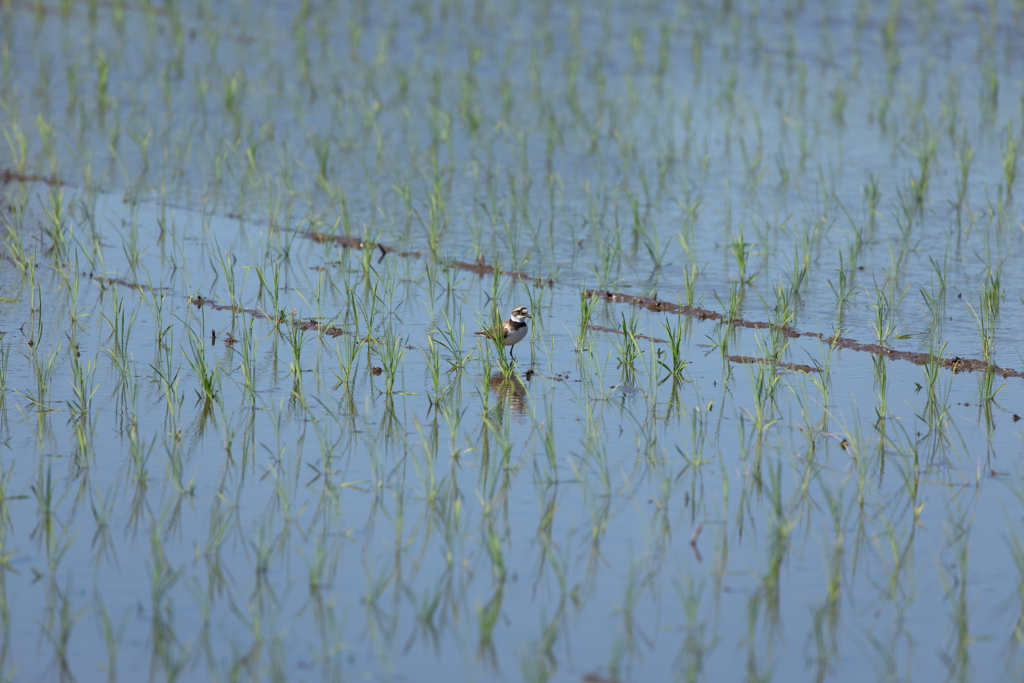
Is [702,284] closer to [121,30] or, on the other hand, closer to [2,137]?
[2,137]

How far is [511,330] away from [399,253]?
230 centimetres

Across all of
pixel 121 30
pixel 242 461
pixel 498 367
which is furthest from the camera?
pixel 121 30

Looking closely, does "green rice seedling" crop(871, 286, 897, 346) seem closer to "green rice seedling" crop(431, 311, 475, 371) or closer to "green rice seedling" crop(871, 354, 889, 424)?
"green rice seedling" crop(871, 354, 889, 424)

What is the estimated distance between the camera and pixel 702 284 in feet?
24.2

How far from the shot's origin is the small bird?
5.73m

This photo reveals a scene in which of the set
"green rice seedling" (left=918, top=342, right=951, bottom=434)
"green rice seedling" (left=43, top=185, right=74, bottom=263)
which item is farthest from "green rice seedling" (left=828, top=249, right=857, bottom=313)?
"green rice seedling" (left=43, top=185, right=74, bottom=263)

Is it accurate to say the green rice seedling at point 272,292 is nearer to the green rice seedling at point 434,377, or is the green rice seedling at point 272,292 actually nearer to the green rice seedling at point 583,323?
the green rice seedling at point 434,377

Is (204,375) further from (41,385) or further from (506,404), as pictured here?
(506,404)

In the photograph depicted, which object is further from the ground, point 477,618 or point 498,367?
point 498,367

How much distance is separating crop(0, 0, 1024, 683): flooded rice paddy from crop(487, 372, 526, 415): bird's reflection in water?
24 mm

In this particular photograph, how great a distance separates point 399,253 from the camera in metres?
7.86

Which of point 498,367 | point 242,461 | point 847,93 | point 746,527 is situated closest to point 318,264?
point 498,367

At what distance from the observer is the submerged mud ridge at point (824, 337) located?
19.1ft

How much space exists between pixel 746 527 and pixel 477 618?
1.16m
